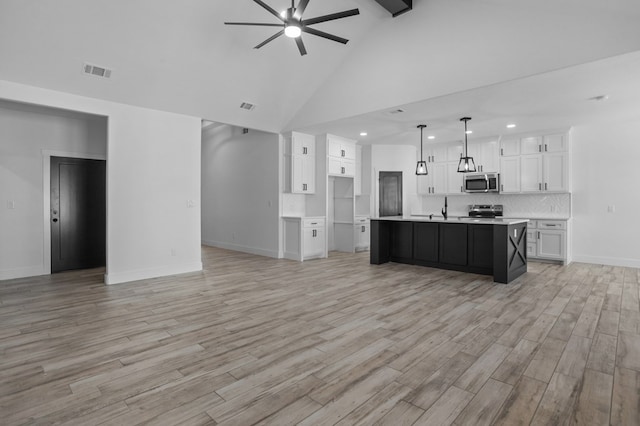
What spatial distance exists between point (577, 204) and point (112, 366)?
27.7 ft

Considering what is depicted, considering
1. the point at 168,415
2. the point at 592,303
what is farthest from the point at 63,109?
the point at 592,303

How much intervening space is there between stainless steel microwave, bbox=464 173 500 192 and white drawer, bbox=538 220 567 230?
3.87ft

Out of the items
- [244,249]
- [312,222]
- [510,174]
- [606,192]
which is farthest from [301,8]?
[606,192]

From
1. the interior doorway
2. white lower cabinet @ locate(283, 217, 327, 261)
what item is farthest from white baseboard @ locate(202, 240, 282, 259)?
the interior doorway

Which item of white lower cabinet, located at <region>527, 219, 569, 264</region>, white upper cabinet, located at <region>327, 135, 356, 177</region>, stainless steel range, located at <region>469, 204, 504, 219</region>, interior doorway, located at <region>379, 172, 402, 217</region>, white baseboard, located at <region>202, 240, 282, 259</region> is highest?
white upper cabinet, located at <region>327, 135, 356, 177</region>

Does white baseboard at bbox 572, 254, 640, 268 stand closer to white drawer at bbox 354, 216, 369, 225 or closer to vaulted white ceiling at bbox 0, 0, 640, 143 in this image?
vaulted white ceiling at bbox 0, 0, 640, 143

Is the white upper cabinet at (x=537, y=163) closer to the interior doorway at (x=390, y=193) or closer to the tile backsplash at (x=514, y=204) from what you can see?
the tile backsplash at (x=514, y=204)

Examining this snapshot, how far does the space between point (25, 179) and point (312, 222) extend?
5095mm

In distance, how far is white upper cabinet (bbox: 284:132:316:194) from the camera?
7312mm

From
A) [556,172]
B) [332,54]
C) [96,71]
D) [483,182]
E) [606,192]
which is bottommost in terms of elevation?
[606,192]

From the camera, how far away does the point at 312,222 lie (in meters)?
7.27

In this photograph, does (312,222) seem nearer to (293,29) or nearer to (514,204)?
(293,29)

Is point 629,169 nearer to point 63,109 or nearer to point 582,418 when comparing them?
point 582,418

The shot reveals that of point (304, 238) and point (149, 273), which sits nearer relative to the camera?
point (149, 273)
